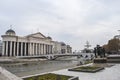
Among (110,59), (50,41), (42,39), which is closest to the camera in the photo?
(110,59)

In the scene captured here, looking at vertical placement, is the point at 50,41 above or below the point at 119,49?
above

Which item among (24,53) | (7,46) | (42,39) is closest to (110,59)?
(7,46)

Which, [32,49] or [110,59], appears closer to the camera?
[110,59]

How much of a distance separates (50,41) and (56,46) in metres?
17.4

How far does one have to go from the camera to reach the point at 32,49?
118 metres

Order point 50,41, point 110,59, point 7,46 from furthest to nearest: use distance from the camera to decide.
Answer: point 50,41 → point 7,46 → point 110,59

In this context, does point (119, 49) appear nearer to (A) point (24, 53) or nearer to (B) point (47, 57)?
(B) point (47, 57)

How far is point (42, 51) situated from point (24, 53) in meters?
Answer: 17.2

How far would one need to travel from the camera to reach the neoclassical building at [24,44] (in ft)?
335

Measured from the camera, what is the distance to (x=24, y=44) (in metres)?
113

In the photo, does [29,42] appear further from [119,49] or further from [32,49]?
[119,49]

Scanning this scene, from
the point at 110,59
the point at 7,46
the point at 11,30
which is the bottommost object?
the point at 110,59

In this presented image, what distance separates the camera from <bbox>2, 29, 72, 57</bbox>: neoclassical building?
102 metres

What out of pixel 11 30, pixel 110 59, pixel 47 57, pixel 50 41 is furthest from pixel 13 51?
pixel 110 59
